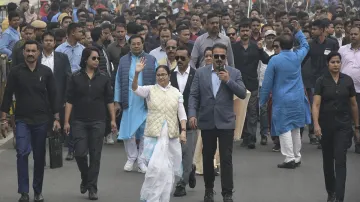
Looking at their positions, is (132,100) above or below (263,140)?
above

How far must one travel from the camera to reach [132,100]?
14.2 metres

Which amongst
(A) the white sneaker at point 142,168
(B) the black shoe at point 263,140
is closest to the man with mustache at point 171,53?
(A) the white sneaker at point 142,168

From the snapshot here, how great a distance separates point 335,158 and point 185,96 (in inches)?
84.2

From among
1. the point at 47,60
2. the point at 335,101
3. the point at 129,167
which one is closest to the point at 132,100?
the point at 129,167

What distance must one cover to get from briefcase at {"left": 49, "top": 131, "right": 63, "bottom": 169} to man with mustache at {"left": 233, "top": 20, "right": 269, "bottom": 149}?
3.45m

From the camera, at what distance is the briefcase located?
46.2ft

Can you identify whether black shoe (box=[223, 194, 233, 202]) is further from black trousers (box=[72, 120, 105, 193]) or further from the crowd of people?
black trousers (box=[72, 120, 105, 193])

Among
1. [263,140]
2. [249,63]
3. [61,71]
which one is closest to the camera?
[61,71]

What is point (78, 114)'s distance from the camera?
12086mm

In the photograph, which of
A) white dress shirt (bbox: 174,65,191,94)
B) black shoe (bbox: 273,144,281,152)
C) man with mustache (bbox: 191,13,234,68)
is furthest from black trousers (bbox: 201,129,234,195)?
black shoe (bbox: 273,144,281,152)

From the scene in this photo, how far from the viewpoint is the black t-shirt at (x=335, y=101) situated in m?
11.7

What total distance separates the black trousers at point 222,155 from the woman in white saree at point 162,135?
311mm

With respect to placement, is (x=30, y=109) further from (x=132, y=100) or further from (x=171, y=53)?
(x=132, y=100)

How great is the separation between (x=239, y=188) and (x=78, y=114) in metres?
2.30
